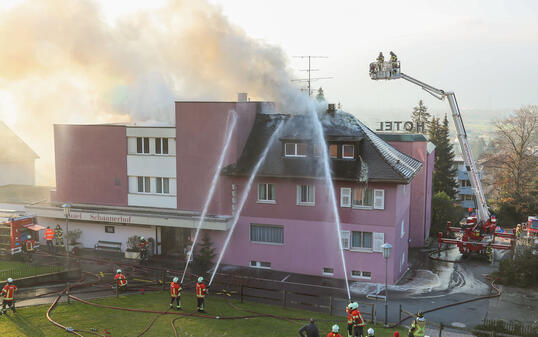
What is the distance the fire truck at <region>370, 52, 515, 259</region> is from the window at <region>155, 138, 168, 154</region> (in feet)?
52.5

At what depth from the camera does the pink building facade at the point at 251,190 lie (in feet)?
102

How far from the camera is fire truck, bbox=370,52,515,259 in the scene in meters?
35.6

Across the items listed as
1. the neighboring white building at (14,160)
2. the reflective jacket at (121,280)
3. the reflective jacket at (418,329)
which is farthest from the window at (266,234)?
the neighboring white building at (14,160)

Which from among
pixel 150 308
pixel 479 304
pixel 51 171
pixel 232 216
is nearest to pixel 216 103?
pixel 232 216

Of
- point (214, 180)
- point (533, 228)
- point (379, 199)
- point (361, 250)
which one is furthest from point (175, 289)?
point (533, 228)

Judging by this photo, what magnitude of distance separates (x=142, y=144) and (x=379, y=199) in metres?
16.9

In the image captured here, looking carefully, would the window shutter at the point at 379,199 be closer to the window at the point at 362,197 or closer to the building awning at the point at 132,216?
the window at the point at 362,197

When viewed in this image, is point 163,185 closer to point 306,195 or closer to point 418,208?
point 306,195

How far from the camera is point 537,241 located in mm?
33000

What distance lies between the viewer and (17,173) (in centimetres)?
5775

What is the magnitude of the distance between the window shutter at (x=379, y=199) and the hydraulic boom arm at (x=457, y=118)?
31.9 feet

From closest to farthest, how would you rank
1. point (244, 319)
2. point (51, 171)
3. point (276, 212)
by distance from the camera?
point (244, 319), point (276, 212), point (51, 171)

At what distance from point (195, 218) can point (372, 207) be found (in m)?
11.4

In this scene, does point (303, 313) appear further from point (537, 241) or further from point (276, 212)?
point (537, 241)
